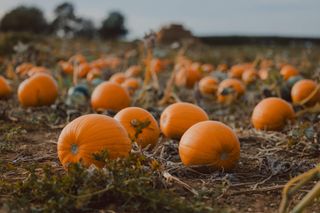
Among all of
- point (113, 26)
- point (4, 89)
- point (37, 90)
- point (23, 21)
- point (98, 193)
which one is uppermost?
point (98, 193)

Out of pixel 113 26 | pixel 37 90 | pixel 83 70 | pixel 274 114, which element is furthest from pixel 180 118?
pixel 113 26

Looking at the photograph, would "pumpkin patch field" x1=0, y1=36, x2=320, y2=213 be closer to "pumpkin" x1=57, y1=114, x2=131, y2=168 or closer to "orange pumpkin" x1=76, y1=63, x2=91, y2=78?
"pumpkin" x1=57, y1=114, x2=131, y2=168

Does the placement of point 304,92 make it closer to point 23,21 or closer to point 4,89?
point 4,89

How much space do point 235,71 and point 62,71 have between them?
3297 millimetres

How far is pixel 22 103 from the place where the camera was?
6.04 m

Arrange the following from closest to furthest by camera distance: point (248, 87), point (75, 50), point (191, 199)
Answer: point (191, 199), point (248, 87), point (75, 50)

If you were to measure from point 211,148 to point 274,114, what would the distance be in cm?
172

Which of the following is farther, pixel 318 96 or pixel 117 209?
pixel 318 96

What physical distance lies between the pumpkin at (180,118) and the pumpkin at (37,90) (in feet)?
6.93


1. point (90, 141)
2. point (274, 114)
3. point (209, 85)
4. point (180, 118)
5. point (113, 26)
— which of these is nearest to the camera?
point (90, 141)

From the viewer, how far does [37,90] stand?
19.4 feet

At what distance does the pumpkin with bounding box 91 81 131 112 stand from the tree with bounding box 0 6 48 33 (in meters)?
21.9

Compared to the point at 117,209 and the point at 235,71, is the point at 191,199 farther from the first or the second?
the point at 235,71

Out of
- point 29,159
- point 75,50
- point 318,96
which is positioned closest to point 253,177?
point 29,159
